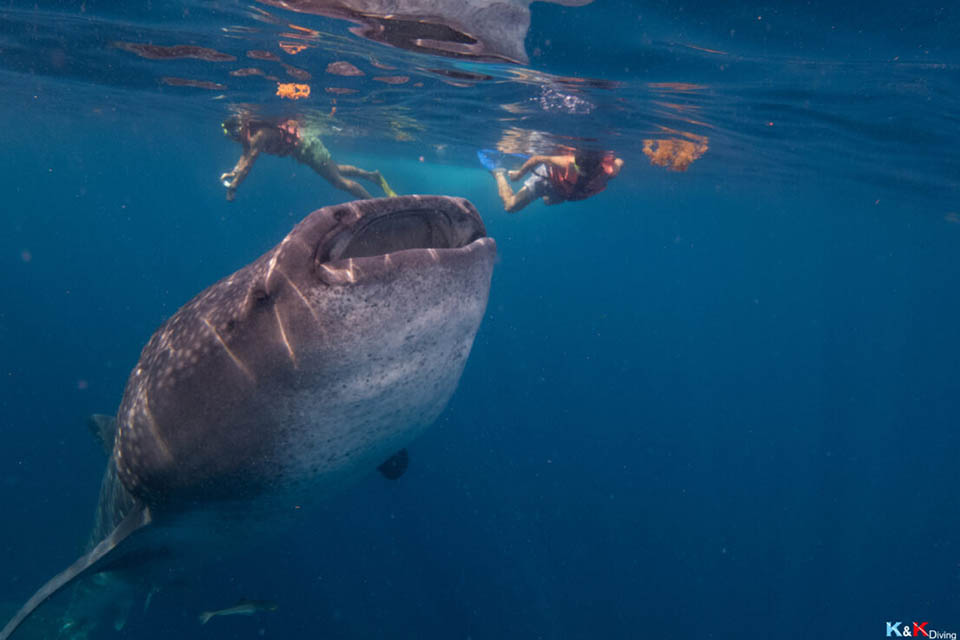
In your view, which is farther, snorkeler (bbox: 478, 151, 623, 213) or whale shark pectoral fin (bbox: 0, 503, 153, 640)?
snorkeler (bbox: 478, 151, 623, 213)

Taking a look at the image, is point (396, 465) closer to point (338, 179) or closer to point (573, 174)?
point (573, 174)

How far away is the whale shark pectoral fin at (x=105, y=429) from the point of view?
20.0ft

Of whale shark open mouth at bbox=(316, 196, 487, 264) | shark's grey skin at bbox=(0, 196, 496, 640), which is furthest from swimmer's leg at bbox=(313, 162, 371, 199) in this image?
whale shark open mouth at bbox=(316, 196, 487, 264)

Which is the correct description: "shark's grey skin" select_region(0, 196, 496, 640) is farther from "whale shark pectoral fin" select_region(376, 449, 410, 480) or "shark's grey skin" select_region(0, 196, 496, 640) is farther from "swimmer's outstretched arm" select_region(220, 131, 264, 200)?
"swimmer's outstretched arm" select_region(220, 131, 264, 200)

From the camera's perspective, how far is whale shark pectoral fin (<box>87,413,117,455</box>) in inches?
239

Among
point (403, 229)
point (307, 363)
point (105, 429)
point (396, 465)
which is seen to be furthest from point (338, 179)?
point (307, 363)

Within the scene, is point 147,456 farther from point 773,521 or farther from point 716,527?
point 773,521

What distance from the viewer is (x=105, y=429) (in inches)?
245

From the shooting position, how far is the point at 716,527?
961 inches

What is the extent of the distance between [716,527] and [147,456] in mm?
26267

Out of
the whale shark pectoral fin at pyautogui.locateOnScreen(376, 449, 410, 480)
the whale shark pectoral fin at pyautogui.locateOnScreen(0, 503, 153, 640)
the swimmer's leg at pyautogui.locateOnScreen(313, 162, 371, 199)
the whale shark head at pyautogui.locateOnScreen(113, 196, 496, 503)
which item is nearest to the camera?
the whale shark head at pyautogui.locateOnScreen(113, 196, 496, 503)

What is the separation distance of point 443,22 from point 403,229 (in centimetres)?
666

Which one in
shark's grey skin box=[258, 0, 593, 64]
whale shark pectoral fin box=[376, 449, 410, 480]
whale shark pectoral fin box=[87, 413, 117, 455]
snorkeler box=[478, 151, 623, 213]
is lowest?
whale shark pectoral fin box=[87, 413, 117, 455]

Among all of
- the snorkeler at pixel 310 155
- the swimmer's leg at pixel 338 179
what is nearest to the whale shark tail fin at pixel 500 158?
the snorkeler at pixel 310 155
